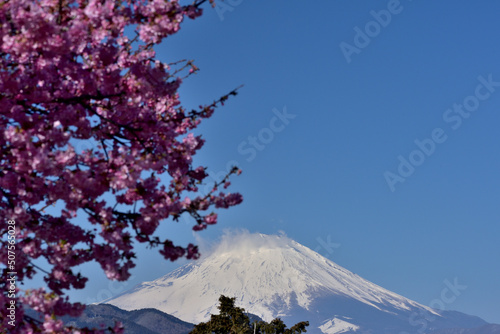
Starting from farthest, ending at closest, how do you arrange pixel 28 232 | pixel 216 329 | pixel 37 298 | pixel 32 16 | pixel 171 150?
pixel 216 329 < pixel 171 150 < pixel 28 232 < pixel 37 298 < pixel 32 16

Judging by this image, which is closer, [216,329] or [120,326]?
[120,326]

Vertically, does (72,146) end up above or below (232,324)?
below

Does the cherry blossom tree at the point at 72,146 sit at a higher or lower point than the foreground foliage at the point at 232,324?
lower

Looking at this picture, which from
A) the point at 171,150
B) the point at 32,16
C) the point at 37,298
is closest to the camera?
the point at 32,16

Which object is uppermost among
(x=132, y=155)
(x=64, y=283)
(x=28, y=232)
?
(x=132, y=155)

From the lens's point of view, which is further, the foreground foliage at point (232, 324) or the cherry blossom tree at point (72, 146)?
the foreground foliage at point (232, 324)

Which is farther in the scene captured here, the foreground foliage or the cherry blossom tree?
the foreground foliage

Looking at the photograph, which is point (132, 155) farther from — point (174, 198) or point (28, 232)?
point (28, 232)

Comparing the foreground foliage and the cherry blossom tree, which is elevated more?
the foreground foliage

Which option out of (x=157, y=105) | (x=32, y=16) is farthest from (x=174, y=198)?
(x=32, y=16)

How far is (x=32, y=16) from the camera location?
5980mm

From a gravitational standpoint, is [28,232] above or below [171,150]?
below

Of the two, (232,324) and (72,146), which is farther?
(232,324)

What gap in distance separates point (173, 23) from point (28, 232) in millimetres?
3163
